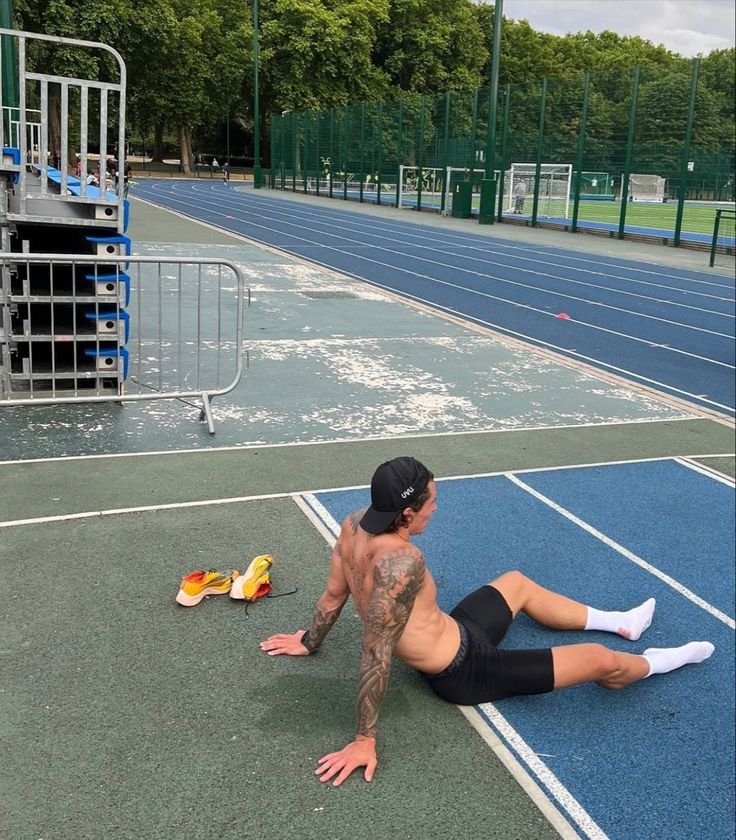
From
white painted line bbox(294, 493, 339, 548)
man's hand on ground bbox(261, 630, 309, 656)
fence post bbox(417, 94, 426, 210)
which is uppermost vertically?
fence post bbox(417, 94, 426, 210)

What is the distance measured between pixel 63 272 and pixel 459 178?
31.6m

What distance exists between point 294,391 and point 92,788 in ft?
19.0

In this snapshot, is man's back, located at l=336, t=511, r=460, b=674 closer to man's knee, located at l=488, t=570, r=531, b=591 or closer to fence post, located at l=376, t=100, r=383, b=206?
man's knee, located at l=488, t=570, r=531, b=591

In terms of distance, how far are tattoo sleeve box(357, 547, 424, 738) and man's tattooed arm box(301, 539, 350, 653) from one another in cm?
54

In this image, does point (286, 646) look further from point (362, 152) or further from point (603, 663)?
point (362, 152)

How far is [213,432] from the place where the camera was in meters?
7.09

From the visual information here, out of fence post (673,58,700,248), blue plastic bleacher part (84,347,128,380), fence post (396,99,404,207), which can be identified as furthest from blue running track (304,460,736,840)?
fence post (396,99,404,207)

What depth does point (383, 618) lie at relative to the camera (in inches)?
123

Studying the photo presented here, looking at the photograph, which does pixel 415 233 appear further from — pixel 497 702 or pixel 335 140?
pixel 497 702

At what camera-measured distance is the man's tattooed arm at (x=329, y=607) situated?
3.71 m

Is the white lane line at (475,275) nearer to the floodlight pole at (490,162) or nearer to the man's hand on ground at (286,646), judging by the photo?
the floodlight pole at (490,162)

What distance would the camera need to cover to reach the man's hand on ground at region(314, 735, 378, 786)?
10.3 ft

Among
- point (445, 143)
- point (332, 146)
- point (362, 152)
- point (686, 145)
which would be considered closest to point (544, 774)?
point (686, 145)

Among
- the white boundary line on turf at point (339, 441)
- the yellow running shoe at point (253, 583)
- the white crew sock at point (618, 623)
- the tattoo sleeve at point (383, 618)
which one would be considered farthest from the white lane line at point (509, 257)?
the tattoo sleeve at point (383, 618)
